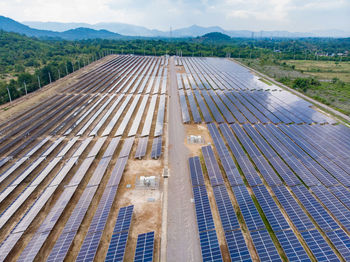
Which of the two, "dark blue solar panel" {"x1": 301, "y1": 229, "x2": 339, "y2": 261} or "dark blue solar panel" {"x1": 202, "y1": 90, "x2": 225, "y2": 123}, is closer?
"dark blue solar panel" {"x1": 301, "y1": 229, "x2": 339, "y2": 261}

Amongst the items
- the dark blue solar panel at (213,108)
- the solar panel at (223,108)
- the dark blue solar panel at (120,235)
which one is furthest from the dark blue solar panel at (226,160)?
the dark blue solar panel at (120,235)

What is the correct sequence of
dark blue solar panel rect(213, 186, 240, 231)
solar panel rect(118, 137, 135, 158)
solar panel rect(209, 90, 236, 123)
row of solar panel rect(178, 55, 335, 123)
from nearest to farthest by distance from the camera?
dark blue solar panel rect(213, 186, 240, 231)
solar panel rect(118, 137, 135, 158)
solar panel rect(209, 90, 236, 123)
row of solar panel rect(178, 55, 335, 123)

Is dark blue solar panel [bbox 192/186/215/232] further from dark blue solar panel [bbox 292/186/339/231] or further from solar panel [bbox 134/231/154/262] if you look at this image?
dark blue solar panel [bbox 292/186/339/231]

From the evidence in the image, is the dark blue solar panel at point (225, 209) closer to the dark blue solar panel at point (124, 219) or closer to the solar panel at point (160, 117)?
the dark blue solar panel at point (124, 219)

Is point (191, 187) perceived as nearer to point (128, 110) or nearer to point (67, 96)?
point (128, 110)

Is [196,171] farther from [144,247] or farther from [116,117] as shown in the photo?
[116,117]

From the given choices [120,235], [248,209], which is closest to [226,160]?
[248,209]

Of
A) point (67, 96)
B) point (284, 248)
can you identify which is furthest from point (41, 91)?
point (284, 248)

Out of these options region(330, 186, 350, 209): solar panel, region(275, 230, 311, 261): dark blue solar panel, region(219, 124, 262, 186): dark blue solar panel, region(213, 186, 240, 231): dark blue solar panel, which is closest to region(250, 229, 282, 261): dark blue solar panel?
region(275, 230, 311, 261): dark blue solar panel
